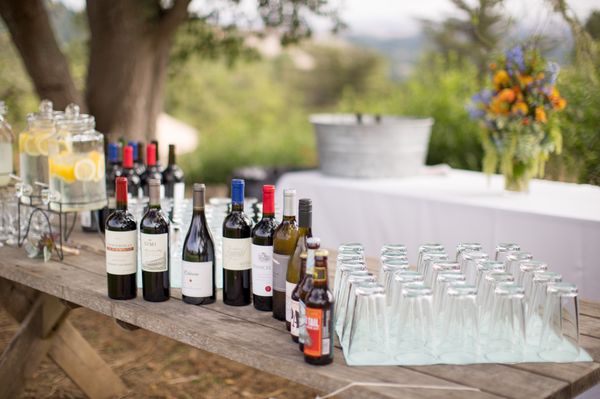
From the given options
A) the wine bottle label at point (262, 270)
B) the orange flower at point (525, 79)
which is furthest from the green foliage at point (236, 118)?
the wine bottle label at point (262, 270)

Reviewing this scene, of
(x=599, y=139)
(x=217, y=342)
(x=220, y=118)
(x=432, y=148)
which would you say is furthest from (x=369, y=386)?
(x=220, y=118)

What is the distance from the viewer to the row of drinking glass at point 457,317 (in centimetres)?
150

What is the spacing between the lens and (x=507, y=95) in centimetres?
330

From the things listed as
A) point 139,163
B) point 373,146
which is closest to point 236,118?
point 373,146

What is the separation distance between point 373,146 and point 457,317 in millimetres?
2267

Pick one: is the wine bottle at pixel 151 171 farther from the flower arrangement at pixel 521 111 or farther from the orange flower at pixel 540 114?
the orange flower at pixel 540 114

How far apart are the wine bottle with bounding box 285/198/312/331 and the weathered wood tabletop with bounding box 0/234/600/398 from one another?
0.24ft

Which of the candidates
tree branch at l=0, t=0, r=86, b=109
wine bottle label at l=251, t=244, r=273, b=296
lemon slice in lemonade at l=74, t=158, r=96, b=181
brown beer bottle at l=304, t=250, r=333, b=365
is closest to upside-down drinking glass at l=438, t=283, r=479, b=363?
brown beer bottle at l=304, t=250, r=333, b=365

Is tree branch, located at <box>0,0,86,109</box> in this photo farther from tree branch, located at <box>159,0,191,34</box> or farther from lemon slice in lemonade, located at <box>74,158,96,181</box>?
lemon slice in lemonade, located at <box>74,158,96,181</box>

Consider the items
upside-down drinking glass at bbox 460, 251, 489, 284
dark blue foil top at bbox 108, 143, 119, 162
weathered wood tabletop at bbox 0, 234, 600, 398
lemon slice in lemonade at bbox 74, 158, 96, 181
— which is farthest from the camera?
dark blue foil top at bbox 108, 143, 119, 162

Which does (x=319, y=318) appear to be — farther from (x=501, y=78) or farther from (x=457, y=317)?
(x=501, y=78)

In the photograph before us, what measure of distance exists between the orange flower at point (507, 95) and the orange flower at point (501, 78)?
0.18 feet

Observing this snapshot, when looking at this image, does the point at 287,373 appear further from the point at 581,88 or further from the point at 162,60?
the point at 162,60

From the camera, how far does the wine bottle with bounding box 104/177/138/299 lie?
1870 millimetres
